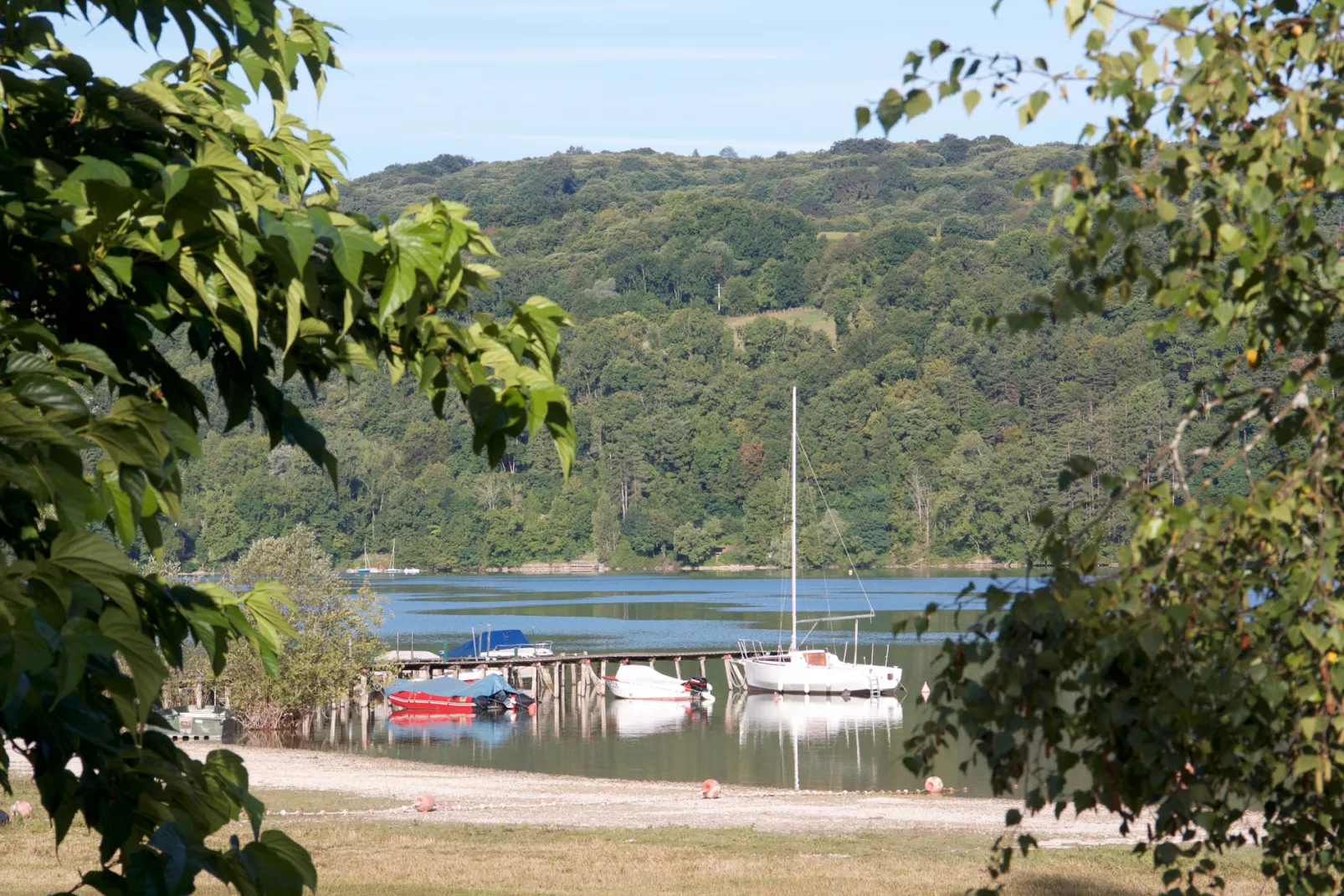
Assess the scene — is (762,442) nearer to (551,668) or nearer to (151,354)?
(551,668)

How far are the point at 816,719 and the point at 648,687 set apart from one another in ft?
20.5

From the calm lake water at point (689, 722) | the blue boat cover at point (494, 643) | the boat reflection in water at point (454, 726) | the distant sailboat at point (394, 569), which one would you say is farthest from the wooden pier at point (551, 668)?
the distant sailboat at point (394, 569)

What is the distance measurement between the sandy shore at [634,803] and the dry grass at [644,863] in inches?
54.4

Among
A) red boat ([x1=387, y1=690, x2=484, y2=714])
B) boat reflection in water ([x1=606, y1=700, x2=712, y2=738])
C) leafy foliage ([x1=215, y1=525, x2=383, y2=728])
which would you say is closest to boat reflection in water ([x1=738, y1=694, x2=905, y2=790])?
boat reflection in water ([x1=606, y1=700, x2=712, y2=738])

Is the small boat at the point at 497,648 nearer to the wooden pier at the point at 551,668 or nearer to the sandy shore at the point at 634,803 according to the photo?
the wooden pier at the point at 551,668

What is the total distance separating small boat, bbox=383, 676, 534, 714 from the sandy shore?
40.3 ft

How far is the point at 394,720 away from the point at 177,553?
78261 mm

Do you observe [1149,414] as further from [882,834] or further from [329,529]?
[882,834]

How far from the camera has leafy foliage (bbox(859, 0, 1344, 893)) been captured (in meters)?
2.70

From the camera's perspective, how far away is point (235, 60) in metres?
3.16

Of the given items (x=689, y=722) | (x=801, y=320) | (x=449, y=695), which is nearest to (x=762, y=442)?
(x=801, y=320)

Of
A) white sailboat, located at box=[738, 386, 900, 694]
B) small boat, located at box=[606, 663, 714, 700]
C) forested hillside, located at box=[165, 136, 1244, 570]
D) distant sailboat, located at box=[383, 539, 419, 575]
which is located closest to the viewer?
small boat, located at box=[606, 663, 714, 700]

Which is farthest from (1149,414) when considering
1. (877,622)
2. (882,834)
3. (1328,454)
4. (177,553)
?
(1328,454)

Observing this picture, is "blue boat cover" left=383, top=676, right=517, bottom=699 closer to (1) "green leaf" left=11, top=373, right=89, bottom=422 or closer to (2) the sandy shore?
(2) the sandy shore
